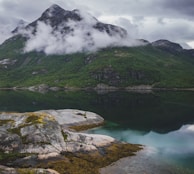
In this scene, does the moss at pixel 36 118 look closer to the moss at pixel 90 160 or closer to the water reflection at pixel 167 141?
the moss at pixel 90 160

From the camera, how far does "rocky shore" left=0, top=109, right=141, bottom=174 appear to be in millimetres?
47906

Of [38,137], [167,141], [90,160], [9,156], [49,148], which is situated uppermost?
[38,137]

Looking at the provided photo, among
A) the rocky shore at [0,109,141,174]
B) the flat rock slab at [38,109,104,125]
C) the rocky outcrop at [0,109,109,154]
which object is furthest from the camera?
the flat rock slab at [38,109,104,125]

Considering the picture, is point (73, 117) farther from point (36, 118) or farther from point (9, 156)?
point (9, 156)

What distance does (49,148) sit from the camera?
2015 inches

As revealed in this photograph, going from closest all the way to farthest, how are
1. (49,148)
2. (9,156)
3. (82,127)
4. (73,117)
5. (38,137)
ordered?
(9,156)
(49,148)
(38,137)
(82,127)
(73,117)

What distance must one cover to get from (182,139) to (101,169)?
3640cm

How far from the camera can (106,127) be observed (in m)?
94.9

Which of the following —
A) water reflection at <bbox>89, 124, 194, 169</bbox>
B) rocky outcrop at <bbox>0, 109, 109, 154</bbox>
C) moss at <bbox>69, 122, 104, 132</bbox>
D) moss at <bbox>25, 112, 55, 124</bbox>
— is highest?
moss at <bbox>25, 112, 55, 124</bbox>

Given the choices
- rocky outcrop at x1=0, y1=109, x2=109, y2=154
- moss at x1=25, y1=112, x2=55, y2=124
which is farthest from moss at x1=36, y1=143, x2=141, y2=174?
moss at x1=25, y1=112, x2=55, y2=124

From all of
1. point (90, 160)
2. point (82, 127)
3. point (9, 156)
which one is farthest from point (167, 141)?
point (9, 156)

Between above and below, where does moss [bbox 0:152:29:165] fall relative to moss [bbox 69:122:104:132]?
above

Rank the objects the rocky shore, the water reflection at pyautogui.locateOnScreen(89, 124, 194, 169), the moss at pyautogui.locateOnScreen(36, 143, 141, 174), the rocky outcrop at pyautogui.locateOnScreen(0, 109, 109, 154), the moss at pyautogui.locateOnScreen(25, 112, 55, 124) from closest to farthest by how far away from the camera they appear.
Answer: the moss at pyautogui.locateOnScreen(36, 143, 141, 174)
the rocky shore
the rocky outcrop at pyautogui.locateOnScreen(0, 109, 109, 154)
the moss at pyautogui.locateOnScreen(25, 112, 55, 124)
the water reflection at pyautogui.locateOnScreen(89, 124, 194, 169)

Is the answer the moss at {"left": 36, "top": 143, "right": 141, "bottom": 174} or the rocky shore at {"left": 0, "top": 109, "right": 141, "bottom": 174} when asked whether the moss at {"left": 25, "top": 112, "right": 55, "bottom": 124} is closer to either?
the rocky shore at {"left": 0, "top": 109, "right": 141, "bottom": 174}
